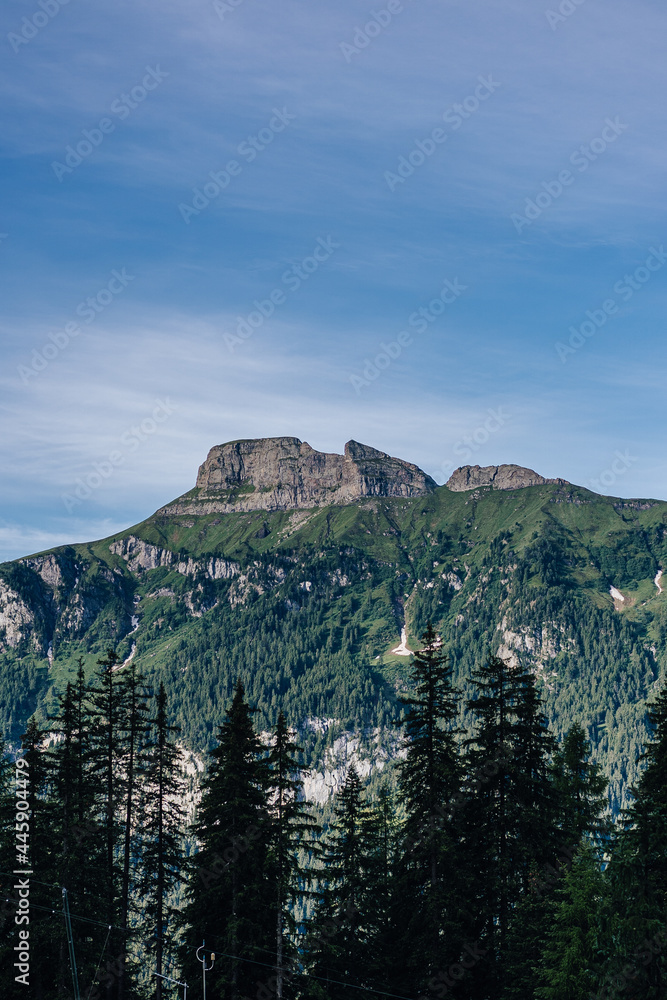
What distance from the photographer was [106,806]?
171ft

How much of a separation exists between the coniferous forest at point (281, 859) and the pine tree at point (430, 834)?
10 cm

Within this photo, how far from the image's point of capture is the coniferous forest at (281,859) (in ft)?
159

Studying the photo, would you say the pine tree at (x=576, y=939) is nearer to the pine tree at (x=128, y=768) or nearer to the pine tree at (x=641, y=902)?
the pine tree at (x=641, y=902)

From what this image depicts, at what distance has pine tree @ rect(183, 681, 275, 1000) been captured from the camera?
48375 millimetres

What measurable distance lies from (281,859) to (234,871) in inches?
94.2

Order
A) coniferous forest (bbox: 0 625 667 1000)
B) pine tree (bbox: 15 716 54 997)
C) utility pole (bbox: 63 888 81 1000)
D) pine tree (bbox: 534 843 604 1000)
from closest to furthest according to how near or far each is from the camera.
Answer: pine tree (bbox: 534 843 604 1000), utility pole (bbox: 63 888 81 1000), coniferous forest (bbox: 0 625 667 1000), pine tree (bbox: 15 716 54 997)

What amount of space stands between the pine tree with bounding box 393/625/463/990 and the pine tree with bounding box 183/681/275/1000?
23.7ft

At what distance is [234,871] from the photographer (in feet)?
Result: 161

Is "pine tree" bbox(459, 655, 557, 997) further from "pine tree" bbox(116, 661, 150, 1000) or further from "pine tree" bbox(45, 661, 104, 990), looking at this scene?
"pine tree" bbox(45, 661, 104, 990)

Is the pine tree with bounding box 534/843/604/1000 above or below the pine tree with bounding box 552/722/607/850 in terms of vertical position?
below

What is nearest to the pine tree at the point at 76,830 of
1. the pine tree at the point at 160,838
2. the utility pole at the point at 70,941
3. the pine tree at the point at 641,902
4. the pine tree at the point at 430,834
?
the utility pole at the point at 70,941

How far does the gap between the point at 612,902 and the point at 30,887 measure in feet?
92.4

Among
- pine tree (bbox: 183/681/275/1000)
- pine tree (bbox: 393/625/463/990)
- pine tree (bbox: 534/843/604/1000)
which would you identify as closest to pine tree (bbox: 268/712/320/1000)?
pine tree (bbox: 183/681/275/1000)

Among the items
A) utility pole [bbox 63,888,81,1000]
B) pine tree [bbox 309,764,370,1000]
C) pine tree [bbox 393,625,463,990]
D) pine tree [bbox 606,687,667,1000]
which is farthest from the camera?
pine tree [bbox 309,764,370,1000]
